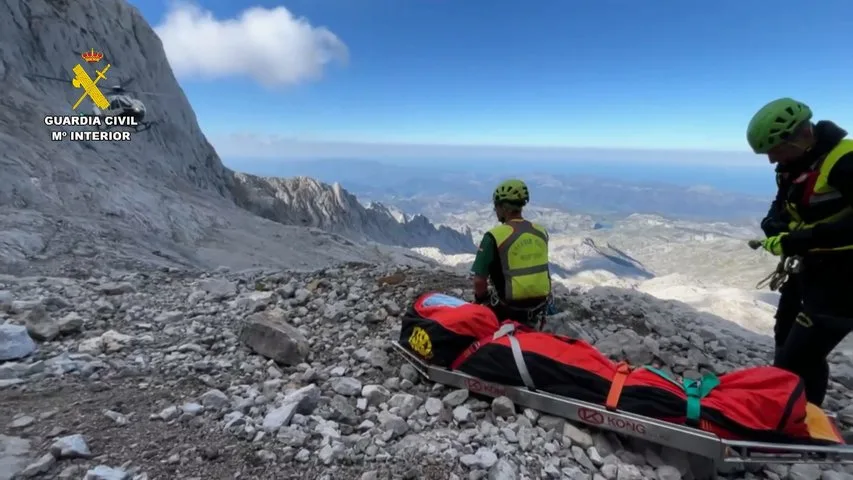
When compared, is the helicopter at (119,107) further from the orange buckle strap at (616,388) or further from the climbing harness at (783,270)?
the climbing harness at (783,270)

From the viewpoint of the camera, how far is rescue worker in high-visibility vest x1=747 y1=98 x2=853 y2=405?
11.5 ft

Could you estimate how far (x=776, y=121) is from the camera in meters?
3.68

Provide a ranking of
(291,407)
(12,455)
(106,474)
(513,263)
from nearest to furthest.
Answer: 1. (106,474)
2. (12,455)
3. (291,407)
4. (513,263)

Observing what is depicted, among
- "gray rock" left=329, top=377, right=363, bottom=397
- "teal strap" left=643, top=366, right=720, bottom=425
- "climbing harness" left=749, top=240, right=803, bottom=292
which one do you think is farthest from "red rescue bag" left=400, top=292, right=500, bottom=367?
"climbing harness" left=749, top=240, right=803, bottom=292

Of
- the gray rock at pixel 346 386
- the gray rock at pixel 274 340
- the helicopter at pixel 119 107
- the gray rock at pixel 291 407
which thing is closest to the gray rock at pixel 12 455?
the gray rock at pixel 291 407

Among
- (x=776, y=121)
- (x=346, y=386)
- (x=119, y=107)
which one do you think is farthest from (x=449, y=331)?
(x=119, y=107)

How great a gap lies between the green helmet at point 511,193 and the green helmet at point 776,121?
2.23 metres

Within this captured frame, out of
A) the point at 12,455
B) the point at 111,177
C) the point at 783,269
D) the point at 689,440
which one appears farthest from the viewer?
the point at 111,177

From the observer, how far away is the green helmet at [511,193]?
525 centimetres

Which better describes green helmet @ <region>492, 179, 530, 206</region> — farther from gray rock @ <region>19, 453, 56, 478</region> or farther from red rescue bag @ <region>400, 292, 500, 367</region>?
gray rock @ <region>19, 453, 56, 478</region>

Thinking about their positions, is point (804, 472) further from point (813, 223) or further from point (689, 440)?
point (813, 223)

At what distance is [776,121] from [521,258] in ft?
8.62

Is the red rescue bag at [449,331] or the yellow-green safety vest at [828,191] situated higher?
the yellow-green safety vest at [828,191]

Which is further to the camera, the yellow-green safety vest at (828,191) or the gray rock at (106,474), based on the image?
the yellow-green safety vest at (828,191)
